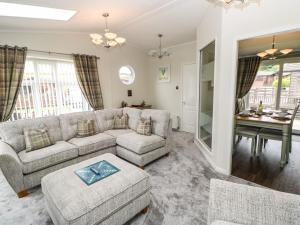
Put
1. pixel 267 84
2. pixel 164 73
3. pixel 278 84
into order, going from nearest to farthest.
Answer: pixel 278 84 < pixel 267 84 < pixel 164 73

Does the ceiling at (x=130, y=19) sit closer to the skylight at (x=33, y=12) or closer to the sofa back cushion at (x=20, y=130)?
the skylight at (x=33, y=12)

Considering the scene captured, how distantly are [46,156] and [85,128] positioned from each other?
0.91 m

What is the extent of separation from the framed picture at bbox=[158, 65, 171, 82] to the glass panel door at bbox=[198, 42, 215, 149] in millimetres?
1665

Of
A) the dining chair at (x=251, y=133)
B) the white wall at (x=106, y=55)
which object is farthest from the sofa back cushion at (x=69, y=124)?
the dining chair at (x=251, y=133)

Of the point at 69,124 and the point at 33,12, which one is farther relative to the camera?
the point at 69,124

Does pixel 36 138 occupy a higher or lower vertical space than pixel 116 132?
higher

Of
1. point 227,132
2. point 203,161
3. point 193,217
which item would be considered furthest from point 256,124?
point 193,217

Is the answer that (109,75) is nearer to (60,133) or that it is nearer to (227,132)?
(60,133)

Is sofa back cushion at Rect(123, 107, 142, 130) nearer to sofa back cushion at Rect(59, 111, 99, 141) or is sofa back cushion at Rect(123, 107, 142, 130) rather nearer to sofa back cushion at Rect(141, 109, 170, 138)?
sofa back cushion at Rect(141, 109, 170, 138)

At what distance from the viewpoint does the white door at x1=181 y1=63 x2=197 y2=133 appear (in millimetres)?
4668

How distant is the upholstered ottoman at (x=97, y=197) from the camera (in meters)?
1.36

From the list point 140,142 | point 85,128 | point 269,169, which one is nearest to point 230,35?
point 140,142

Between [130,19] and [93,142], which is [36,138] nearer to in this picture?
[93,142]

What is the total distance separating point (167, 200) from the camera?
6.74 feet
